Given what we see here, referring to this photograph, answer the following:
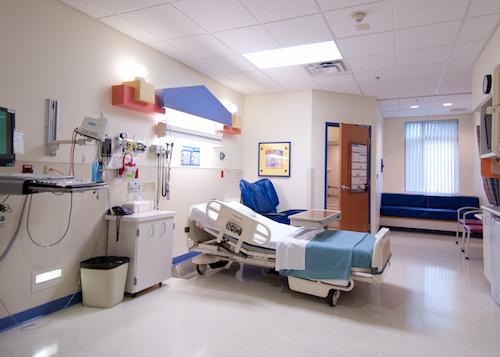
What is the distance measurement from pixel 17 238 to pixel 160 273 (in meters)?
1.39

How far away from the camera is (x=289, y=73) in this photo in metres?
4.83

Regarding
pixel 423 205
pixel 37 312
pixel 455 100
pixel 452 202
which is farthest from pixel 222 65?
pixel 452 202

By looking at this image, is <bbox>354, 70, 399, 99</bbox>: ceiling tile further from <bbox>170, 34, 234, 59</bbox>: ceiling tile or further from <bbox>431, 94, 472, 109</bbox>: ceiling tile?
→ <bbox>170, 34, 234, 59</bbox>: ceiling tile

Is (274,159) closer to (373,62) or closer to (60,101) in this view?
(373,62)

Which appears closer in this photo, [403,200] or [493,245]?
[493,245]

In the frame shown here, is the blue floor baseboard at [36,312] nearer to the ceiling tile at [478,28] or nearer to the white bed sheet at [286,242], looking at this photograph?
the white bed sheet at [286,242]

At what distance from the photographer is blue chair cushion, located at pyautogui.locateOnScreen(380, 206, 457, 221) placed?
7098 mm

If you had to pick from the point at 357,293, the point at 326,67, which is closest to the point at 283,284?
the point at 357,293

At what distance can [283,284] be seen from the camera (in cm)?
376

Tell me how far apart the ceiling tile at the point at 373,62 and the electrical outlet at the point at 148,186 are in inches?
120

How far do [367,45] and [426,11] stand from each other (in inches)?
32.3

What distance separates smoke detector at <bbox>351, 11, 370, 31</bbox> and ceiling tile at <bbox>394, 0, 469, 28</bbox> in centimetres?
28

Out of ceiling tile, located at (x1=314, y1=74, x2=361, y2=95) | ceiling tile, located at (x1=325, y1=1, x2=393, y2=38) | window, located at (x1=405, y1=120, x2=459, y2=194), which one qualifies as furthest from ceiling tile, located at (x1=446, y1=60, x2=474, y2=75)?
window, located at (x1=405, y1=120, x2=459, y2=194)

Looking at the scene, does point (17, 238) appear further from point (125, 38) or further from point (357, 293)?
point (357, 293)
